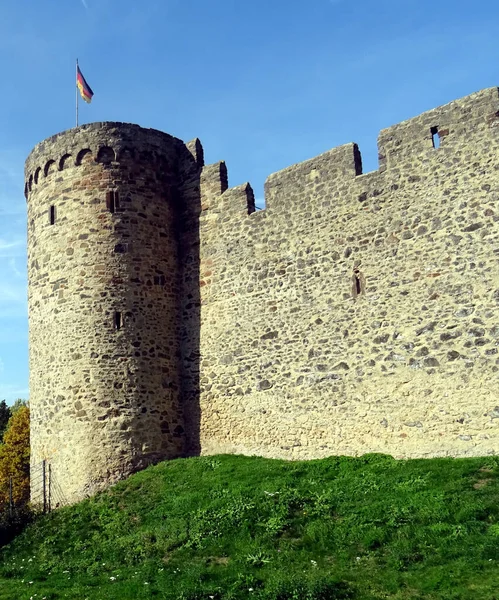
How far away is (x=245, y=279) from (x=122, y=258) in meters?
3.07

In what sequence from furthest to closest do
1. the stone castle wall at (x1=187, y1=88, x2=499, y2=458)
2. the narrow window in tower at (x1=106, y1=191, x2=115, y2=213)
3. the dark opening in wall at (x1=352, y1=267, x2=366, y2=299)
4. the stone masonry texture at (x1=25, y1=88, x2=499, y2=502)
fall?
the narrow window in tower at (x1=106, y1=191, x2=115, y2=213)
the dark opening in wall at (x1=352, y1=267, x2=366, y2=299)
the stone masonry texture at (x1=25, y1=88, x2=499, y2=502)
the stone castle wall at (x1=187, y1=88, x2=499, y2=458)

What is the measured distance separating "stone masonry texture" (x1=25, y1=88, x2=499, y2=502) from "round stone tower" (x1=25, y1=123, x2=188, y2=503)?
0.05 meters

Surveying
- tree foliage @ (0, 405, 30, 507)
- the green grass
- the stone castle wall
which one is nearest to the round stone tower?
the stone castle wall

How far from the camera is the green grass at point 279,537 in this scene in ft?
30.0

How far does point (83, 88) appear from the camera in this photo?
19.5 metres

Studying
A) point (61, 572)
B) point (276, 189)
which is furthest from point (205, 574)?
point (276, 189)

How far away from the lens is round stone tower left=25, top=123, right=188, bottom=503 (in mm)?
16328

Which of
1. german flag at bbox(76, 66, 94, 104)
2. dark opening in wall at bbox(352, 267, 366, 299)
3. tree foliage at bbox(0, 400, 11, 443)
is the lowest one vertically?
tree foliage at bbox(0, 400, 11, 443)

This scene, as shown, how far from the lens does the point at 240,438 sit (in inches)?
645

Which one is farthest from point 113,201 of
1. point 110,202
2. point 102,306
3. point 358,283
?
point 358,283

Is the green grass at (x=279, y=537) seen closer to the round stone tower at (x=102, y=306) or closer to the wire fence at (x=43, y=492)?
the wire fence at (x=43, y=492)

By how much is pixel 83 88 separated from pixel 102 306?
664cm

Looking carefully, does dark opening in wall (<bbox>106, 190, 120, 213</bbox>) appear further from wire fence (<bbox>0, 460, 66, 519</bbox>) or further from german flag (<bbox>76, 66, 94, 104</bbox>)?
wire fence (<bbox>0, 460, 66, 519</bbox>)

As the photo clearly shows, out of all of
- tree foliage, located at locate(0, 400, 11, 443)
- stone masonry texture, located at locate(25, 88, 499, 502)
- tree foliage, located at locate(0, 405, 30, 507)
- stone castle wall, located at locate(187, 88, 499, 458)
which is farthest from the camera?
tree foliage, located at locate(0, 400, 11, 443)
